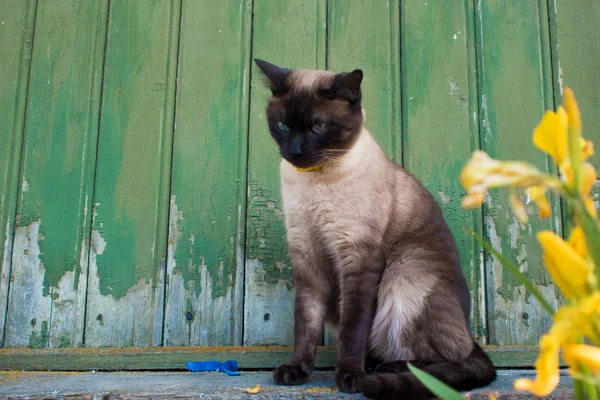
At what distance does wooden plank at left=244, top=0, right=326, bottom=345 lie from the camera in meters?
2.56

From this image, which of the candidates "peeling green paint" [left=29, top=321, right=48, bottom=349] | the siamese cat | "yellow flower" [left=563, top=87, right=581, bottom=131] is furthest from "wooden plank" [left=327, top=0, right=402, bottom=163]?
"yellow flower" [left=563, top=87, right=581, bottom=131]

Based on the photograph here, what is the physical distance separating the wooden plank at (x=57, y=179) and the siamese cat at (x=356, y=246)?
94 cm

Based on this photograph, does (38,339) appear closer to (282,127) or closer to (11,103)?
(11,103)

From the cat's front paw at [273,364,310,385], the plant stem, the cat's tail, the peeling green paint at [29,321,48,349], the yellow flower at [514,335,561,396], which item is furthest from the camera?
the peeling green paint at [29,321,48,349]

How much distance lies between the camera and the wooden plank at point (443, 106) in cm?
264

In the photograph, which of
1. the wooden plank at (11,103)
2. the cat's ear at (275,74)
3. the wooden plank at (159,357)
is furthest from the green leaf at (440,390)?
the wooden plank at (11,103)

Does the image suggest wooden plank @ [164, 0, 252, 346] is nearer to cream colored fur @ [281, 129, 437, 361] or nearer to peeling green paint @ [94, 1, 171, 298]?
peeling green paint @ [94, 1, 171, 298]

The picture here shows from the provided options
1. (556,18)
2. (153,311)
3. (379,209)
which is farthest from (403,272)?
(556,18)

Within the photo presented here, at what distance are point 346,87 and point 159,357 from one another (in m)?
1.31

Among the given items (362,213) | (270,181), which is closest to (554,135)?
(362,213)

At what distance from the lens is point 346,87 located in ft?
7.14

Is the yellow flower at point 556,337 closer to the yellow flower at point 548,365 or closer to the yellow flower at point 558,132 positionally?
the yellow flower at point 548,365

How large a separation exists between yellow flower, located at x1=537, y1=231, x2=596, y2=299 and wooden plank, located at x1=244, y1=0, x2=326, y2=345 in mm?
2149

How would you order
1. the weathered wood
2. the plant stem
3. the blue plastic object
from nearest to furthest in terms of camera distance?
the plant stem → the weathered wood → the blue plastic object
